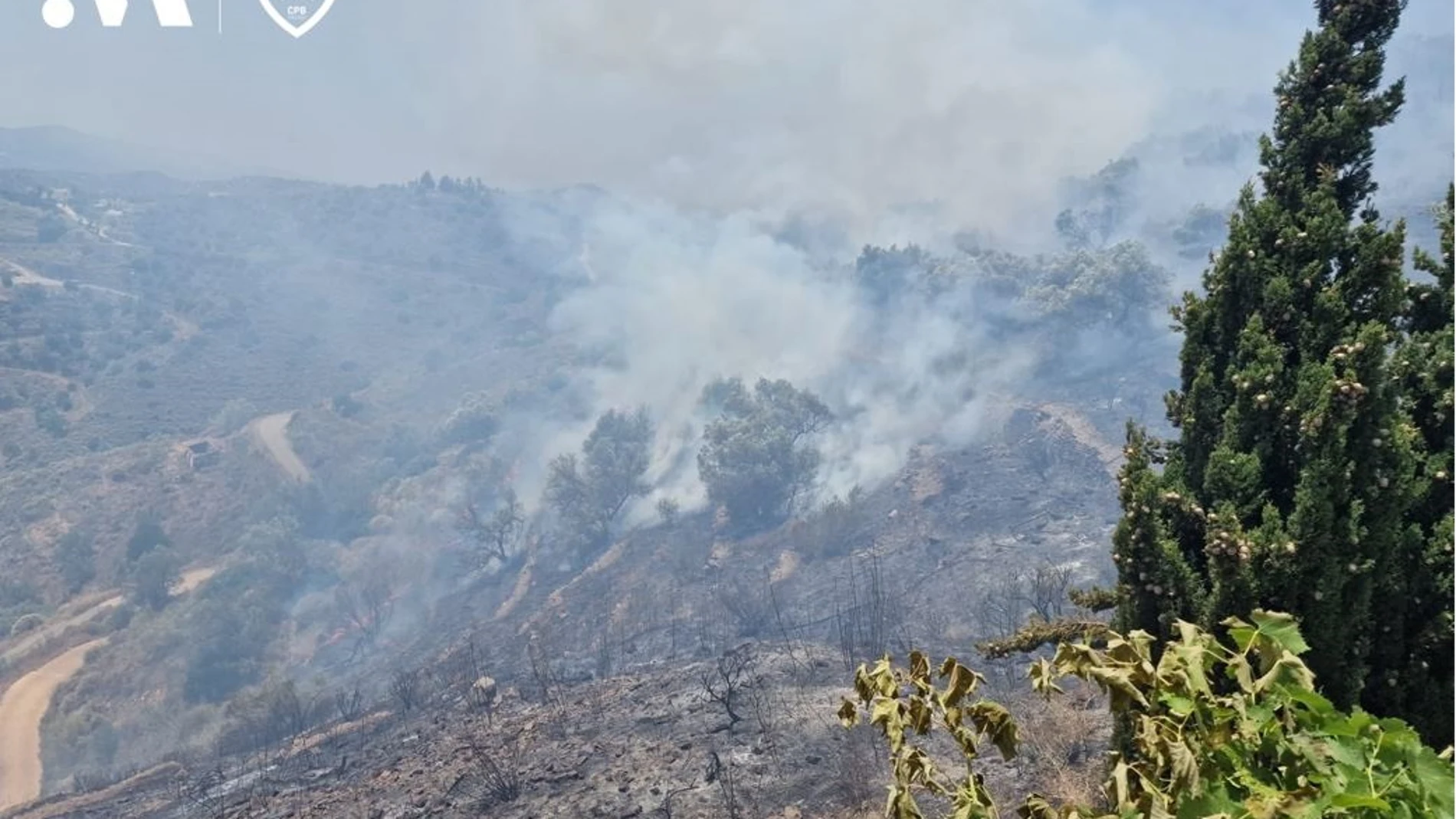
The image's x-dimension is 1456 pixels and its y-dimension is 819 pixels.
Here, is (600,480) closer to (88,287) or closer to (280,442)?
(280,442)

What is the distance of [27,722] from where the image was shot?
35.4 m

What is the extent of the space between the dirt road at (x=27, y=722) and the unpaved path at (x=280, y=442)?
2184 cm

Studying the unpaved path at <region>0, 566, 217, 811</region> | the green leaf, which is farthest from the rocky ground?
the green leaf

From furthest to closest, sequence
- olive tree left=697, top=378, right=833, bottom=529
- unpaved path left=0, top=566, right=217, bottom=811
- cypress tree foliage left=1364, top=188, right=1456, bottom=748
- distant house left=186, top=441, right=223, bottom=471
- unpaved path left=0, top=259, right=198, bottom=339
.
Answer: unpaved path left=0, top=259, right=198, bottom=339, distant house left=186, top=441, right=223, bottom=471, olive tree left=697, top=378, right=833, bottom=529, unpaved path left=0, top=566, right=217, bottom=811, cypress tree foliage left=1364, top=188, right=1456, bottom=748

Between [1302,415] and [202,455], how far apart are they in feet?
236

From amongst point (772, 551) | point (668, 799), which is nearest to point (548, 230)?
point (772, 551)

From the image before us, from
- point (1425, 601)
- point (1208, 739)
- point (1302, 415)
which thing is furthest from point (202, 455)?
point (1208, 739)

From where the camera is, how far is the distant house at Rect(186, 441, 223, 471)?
2480 inches

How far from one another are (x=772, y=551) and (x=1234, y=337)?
3233 centimetres

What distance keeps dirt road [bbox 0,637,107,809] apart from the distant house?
23.1m

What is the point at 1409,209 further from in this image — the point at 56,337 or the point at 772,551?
the point at 56,337

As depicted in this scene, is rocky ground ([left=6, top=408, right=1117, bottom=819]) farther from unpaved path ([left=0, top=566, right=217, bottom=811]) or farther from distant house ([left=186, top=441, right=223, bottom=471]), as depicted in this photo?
distant house ([left=186, top=441, right=223, bottom=471])

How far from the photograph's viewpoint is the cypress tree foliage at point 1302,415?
228 inches

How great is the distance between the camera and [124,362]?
81312 mm
